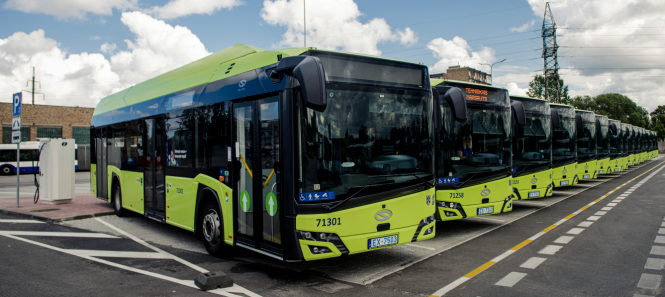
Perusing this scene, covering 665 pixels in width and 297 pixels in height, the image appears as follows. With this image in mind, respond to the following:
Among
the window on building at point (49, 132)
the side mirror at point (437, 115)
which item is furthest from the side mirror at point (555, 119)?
the window on building at point (49, 132)

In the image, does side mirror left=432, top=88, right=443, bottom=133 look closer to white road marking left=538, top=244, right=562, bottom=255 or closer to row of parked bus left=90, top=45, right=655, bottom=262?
row of parked bus left=90, top=45, right=655, bottom=262

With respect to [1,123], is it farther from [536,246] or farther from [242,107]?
[536,246]

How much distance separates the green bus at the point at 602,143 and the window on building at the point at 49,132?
4718cm

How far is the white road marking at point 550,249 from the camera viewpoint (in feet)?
24.6

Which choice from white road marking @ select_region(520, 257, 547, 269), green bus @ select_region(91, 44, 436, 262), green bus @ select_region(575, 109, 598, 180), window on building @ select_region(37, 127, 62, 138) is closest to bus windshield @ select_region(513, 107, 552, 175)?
green bus @ select_region(575, 109, 598, 180)

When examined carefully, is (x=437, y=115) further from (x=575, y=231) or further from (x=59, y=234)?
(x=59, y=234)

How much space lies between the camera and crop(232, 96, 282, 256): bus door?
5.79 m

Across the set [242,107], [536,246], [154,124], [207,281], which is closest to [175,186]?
[154,124]

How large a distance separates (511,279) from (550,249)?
226 centimetres

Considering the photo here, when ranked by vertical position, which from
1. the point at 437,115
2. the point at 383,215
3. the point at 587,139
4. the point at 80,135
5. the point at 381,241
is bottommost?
the point at 381,241

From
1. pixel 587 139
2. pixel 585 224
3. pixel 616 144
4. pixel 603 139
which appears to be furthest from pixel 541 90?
pixel 585 224

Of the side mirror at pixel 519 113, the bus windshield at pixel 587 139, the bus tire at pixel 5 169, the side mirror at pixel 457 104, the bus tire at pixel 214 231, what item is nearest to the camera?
the bus tire at pixel 214 231

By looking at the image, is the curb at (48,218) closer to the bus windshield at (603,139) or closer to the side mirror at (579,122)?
the side mirror at (579,122)

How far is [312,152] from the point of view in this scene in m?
5.41
